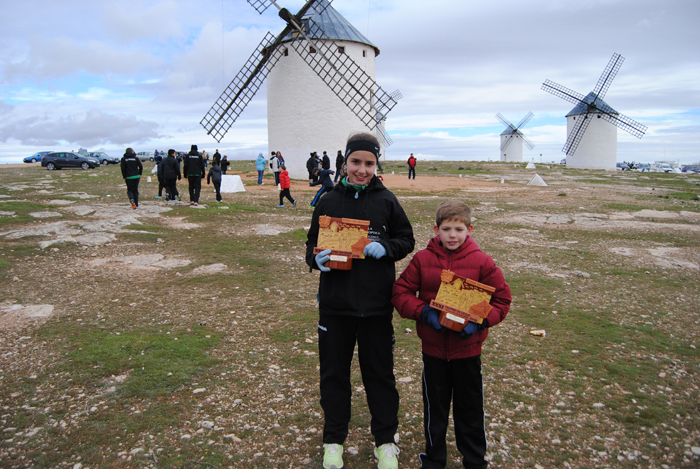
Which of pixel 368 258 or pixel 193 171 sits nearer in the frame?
pixel 368 258

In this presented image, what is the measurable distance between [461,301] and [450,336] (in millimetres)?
290

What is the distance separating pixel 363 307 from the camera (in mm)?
3119

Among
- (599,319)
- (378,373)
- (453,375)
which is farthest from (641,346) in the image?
(378,373)

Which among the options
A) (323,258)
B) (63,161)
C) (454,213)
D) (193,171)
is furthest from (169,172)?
(63,161)

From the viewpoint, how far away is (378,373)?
127 inches

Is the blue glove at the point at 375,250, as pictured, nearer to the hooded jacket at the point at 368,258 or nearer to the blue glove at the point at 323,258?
the hooded jacket at the point at 368,258

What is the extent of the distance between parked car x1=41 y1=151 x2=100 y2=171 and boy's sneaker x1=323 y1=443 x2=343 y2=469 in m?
42.5

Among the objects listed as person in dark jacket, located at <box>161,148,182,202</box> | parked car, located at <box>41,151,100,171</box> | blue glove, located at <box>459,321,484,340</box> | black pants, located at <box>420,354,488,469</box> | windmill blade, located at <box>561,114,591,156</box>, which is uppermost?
windmill blade, located at <box>561,114,591,156</box>

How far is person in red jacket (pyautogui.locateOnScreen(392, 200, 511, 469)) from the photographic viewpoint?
119 inches

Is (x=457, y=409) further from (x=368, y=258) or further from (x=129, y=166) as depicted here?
(x=129, y=166)

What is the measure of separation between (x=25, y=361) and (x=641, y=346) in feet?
21.9

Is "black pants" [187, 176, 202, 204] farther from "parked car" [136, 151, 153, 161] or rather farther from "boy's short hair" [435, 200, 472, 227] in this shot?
"parked car" [136, 151, 153, 161]

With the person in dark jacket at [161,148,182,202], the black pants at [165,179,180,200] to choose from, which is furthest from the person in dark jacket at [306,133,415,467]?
the black pants at [165,179,180,200]

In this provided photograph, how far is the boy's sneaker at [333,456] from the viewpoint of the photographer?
3.13 m
